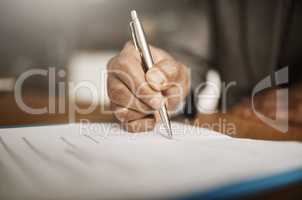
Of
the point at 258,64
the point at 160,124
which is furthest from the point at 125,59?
the point at 258,64

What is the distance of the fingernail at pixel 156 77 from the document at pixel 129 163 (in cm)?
5

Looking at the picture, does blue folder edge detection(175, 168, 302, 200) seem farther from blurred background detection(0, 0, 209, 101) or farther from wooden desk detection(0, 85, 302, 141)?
blurred background detection(0, 0, 209, 101)

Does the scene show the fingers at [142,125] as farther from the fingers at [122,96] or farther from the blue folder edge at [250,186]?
the blue folder edge at [250,186]

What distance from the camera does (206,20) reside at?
0.41 metres

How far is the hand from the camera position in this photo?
27 centimetres

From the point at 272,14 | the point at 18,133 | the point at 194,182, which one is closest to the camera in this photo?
the point at 194,182

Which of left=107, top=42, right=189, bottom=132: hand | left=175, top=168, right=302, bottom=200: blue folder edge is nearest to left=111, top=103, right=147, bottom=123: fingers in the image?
left=107, top=42, right=189, bottom=132: hand

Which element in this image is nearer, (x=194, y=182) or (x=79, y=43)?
(x=194, y=182)

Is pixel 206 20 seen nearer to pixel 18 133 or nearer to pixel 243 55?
pixel 243 55

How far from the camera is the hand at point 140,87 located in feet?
0.88

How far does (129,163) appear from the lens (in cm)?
19

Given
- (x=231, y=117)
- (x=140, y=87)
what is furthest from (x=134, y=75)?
(x=231, y=117)

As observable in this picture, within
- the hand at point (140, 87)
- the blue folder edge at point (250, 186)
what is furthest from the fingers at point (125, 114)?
the blue folder edge at point (250, 186)

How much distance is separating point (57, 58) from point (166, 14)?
145 mm
